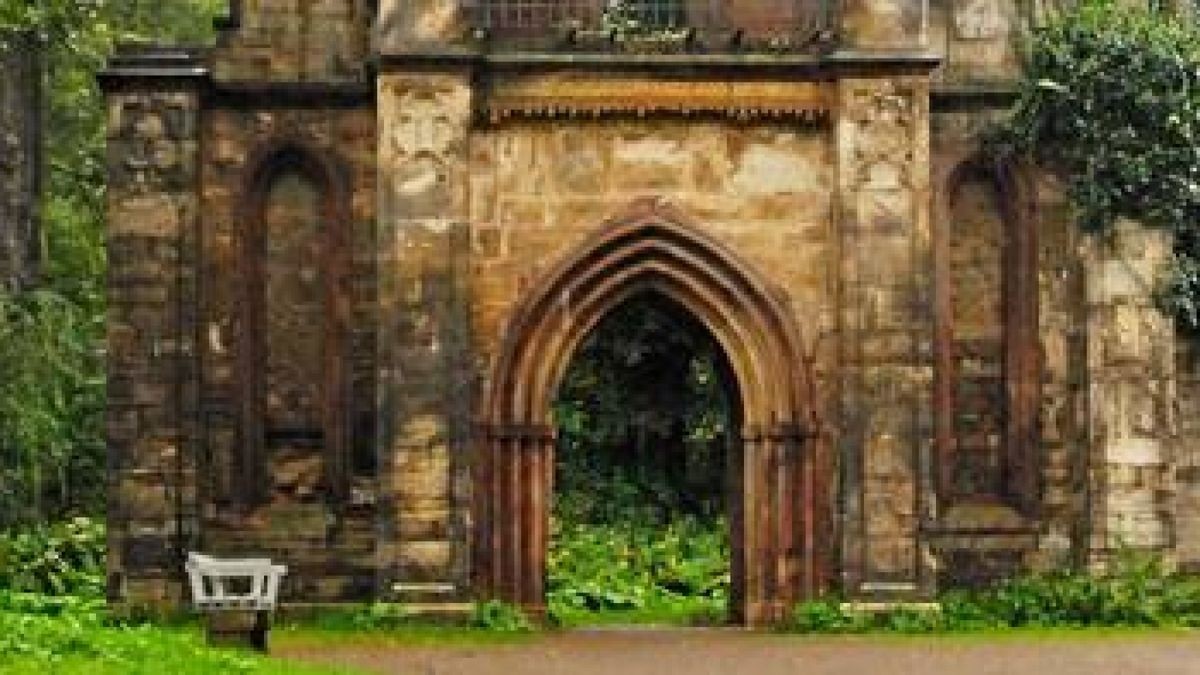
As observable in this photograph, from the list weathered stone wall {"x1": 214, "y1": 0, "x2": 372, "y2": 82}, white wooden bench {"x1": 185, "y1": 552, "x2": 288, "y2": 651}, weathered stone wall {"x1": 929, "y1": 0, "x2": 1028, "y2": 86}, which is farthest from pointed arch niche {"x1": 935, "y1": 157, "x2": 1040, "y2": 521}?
white wooden bench {"x1": 185, "y1": 552, "x2": 288, "y2": 651}

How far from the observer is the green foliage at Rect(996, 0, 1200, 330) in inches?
934

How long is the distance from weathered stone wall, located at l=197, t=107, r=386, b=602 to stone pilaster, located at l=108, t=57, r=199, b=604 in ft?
1.19

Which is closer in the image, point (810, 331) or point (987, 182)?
point (810, 331)

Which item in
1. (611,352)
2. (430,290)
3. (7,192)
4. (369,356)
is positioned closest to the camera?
(430,290)

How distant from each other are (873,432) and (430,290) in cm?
443

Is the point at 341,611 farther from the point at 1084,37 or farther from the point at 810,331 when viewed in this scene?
the point at 1084,37

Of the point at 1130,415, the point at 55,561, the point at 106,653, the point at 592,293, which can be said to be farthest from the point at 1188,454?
the point at 55,561

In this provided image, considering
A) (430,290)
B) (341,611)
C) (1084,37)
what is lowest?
(341,611)

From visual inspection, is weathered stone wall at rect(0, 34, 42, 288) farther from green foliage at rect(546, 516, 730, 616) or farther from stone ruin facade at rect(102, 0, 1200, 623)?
stone ruin facade at rect(102, 0, 1200, 623)

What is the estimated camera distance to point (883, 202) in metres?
22.4

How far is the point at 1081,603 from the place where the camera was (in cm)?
2281

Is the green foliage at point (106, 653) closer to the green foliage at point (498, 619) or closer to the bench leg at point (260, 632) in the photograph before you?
the bench leg at point (260, 632)

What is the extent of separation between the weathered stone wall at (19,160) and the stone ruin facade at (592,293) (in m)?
8.56


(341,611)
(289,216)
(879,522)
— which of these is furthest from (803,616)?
(289,216)
